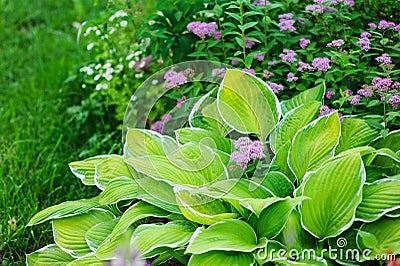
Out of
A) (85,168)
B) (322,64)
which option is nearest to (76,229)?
(85,168)

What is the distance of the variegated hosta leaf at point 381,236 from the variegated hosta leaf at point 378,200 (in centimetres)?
5

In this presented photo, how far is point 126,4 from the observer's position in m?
3.06

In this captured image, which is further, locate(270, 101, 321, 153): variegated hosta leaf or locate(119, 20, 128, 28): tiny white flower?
locate(119, 20, 128, 28): tiny white flower

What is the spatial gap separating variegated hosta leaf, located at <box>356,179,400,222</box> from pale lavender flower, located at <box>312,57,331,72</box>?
57 centimetres

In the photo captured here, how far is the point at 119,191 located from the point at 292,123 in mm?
759

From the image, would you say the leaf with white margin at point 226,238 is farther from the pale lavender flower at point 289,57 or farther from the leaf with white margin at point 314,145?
the pale lavender flower at point 289,57

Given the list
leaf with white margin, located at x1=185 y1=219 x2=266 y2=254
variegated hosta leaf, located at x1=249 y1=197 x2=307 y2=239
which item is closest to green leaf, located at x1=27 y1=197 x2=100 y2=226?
leaf with white margin, located at x1=185 y1=219 x2=266 y2=254

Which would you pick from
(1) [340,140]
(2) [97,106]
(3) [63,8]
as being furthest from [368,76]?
(3) [63,8]

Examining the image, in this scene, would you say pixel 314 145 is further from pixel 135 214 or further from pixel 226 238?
pixel 135 214

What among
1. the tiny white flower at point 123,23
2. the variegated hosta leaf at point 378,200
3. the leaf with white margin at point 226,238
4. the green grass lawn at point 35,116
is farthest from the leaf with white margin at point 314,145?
the tiny white flower at point 123,23

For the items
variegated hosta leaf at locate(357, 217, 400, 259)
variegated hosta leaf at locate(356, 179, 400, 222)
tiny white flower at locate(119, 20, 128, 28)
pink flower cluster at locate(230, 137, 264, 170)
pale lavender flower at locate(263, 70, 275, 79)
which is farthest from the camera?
tiny white flower at locate(119, 20, 128, 28)

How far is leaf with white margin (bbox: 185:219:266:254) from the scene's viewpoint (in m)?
1.88

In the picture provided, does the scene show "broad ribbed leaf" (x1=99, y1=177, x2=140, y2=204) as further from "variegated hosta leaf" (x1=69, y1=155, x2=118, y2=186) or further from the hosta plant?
"variegated hosta leaf" (x1=69, y1=155, x2=118, y2=186)

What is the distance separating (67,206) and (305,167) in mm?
970
